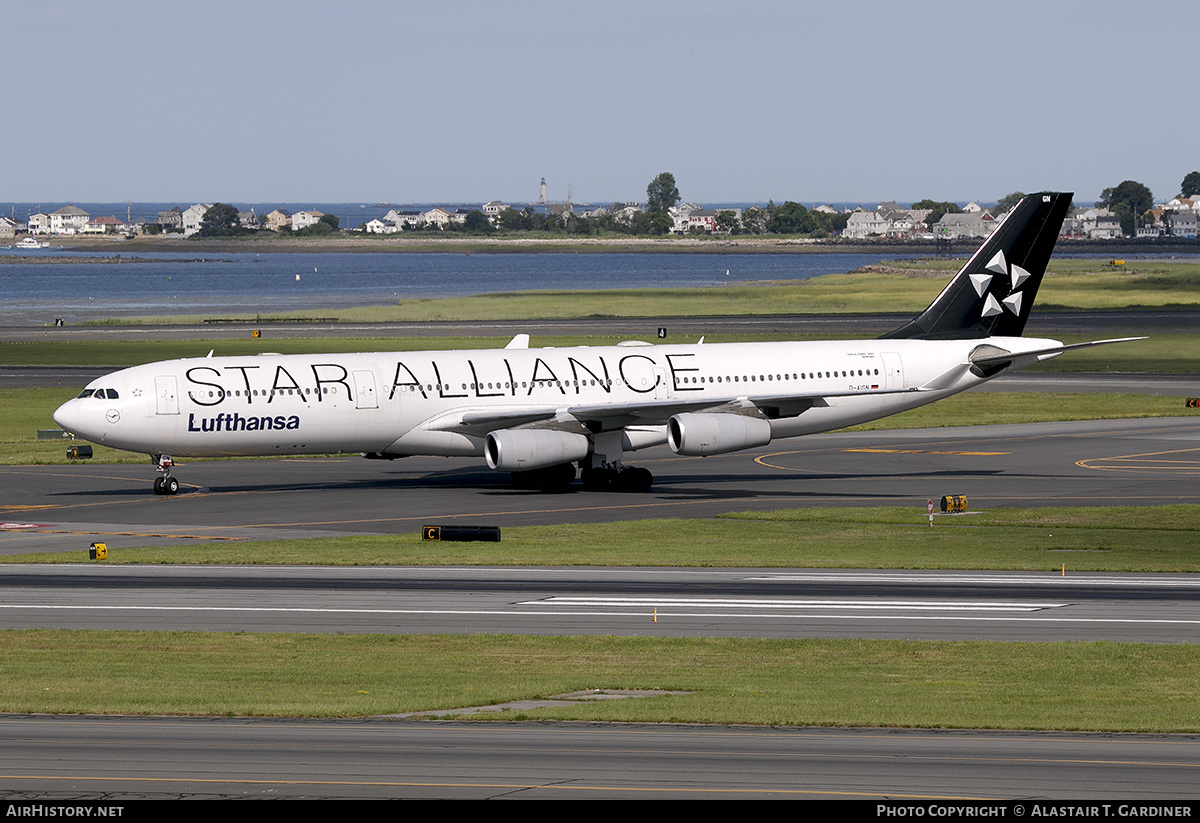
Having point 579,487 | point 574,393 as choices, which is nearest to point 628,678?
point 574,393

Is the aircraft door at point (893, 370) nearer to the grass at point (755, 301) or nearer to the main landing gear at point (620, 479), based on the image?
the main landing gear at point (620, 479)

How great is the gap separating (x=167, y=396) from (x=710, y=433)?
62.5 feet

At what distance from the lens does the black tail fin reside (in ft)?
200

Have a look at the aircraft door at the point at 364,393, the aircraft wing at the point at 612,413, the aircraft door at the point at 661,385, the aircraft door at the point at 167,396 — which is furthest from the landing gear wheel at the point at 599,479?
the aircraft door at the point at 167,396

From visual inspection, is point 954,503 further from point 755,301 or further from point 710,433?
point 755,301

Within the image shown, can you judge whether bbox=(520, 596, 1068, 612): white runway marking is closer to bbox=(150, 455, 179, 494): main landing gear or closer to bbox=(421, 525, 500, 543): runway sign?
bbox=(421, 525, 500, 543): runway sign

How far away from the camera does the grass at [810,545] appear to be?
40.6m

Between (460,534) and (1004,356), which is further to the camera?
(1004,356)

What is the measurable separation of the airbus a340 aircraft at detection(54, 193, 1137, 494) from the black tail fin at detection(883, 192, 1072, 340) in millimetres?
59

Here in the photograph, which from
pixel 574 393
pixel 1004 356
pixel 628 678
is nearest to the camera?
pixel 628 678

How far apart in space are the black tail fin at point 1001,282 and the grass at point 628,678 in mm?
33201

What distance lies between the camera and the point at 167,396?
51094 mm
